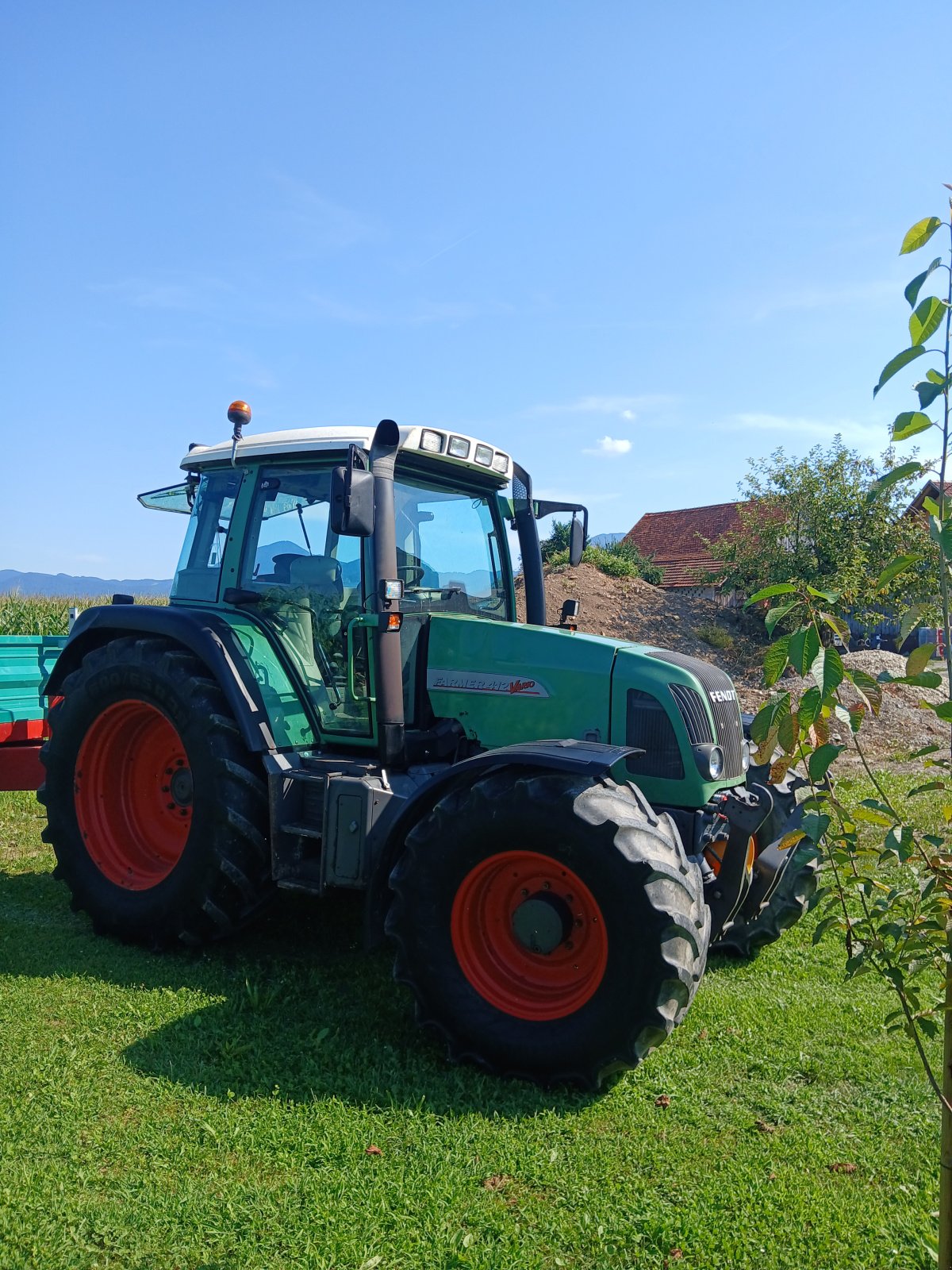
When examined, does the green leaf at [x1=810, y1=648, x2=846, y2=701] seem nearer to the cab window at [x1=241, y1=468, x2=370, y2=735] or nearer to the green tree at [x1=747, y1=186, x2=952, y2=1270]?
the green tree at [x1=747, y1=186, x2=952, y2=1270]

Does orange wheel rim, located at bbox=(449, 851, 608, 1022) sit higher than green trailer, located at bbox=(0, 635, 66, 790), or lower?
lower

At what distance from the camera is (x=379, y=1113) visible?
3311 millimetres

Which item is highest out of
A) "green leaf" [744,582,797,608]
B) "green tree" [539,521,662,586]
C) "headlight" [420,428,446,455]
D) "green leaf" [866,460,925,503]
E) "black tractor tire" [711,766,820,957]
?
"green tree" [539,521,662,586]

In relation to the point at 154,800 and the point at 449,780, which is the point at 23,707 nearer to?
the point at 154,800

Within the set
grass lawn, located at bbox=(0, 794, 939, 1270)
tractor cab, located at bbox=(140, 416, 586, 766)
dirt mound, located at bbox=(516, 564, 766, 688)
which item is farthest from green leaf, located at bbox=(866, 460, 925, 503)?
dirt mound, located at bbox=(516, 564, 766, 688)

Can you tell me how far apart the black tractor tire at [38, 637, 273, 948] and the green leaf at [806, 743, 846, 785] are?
10.4 ft

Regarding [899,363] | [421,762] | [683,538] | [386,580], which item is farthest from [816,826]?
[683,538]

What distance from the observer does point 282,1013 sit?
4074 millimetres


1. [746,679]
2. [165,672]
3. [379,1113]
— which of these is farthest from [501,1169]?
[746,679]

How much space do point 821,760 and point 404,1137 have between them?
2.12 meters

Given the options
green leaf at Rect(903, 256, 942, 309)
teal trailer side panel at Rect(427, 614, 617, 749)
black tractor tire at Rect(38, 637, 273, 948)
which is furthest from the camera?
black tractor tire at Rect(38, 637, 273, 948)

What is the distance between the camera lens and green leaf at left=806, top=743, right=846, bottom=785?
1.88 m

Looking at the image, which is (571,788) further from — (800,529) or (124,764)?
(800,529)

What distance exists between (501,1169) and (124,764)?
3283 millimetres
